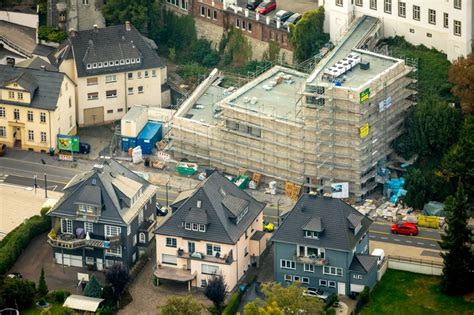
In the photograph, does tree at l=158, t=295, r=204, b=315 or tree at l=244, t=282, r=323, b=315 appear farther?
tree at l=158, t=295, r=204, b=315

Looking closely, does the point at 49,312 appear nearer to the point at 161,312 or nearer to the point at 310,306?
the point at 161,312

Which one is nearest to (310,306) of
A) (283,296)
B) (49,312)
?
(283,296)

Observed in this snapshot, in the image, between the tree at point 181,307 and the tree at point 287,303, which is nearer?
the tree at point 287,303

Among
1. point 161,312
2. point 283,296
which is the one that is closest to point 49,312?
point 161,312

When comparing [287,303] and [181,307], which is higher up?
[287,303]

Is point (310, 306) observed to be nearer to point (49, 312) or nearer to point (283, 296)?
point (283, 296)

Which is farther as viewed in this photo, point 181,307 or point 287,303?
point 181,307
